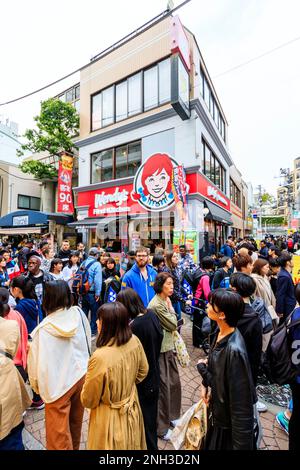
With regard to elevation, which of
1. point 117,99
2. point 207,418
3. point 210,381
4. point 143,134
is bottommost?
point 207,418

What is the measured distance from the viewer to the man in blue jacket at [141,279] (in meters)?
4.11

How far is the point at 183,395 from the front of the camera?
3.44 m

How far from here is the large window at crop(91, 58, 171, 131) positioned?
37.9 feet

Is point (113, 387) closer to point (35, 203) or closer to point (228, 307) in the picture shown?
point (228, 307)

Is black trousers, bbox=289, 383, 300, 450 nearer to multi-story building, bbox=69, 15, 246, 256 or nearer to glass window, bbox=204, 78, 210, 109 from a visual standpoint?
multi-story building, bbox=69, 15, 246, 256

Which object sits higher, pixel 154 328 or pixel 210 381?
pixel 154 328

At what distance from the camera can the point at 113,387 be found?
1.66 metres

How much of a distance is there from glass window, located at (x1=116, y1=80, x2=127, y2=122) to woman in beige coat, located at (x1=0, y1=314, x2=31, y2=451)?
13.6 m

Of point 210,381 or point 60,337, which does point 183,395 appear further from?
point 60,337

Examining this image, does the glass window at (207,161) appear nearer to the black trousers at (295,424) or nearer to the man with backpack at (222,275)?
the man with backpack at (222,275)

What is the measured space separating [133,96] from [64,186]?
663cm
